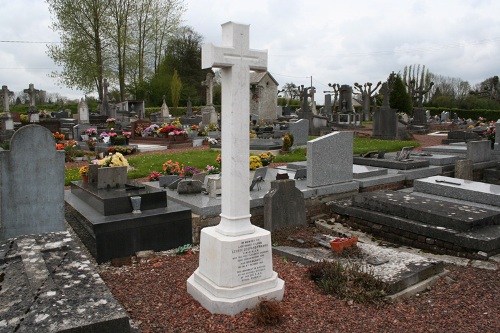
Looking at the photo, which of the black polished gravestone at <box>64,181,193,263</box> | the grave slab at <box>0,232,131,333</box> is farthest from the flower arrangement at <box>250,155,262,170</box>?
the grave slab at <box>0,232,131,333</box>

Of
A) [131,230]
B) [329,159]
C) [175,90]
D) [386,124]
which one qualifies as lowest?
[131,230]

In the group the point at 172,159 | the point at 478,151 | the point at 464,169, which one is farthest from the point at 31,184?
the point at 478,151

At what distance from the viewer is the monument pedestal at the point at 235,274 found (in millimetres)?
4180

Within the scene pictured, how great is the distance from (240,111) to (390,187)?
6.59 meters

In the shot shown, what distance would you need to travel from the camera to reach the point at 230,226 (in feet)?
14.3

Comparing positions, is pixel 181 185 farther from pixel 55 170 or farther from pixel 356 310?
pixel 356 310

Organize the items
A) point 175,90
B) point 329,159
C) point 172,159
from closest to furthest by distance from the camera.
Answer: point 329,159 → point 172,159 → point 175,90

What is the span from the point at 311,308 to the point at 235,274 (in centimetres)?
82

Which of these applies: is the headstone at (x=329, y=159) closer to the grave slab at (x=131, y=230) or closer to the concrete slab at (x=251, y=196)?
the concrete slab at (x=251, y=196)

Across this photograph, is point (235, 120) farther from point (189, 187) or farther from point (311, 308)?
point (189, 187)

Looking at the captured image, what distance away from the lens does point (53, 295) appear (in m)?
2.87

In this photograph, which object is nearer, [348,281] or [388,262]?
[348,281]

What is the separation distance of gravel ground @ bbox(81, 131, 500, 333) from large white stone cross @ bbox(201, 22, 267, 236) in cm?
85

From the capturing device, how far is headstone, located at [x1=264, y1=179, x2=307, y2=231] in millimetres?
6910
